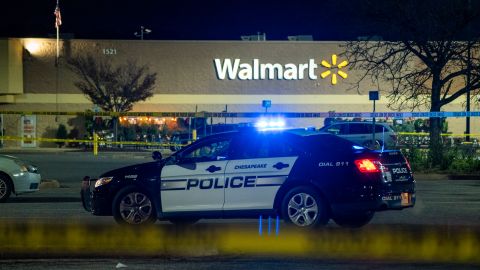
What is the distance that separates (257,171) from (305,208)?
90cm

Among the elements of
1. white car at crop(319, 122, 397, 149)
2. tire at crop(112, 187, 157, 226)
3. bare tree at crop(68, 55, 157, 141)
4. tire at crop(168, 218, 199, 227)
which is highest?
bare tree at crop(68, 55, 157, 141)

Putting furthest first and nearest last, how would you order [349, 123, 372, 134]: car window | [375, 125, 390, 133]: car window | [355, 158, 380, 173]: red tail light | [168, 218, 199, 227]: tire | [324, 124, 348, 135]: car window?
[375, 125, 390, 133]: car window < [349, 123, 372, 134]: car window < [324, 124, 348, 135]: car window < [168, 218, 199, 227]: tire < [355, 158, 380, 173]: red tail light

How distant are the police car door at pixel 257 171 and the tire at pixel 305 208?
26cm

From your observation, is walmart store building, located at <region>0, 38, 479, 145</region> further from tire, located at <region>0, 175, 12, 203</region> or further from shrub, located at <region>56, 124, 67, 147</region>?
tire, located at <region>0, 175, 12, 203</region>

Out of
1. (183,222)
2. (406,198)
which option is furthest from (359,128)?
(406,198)

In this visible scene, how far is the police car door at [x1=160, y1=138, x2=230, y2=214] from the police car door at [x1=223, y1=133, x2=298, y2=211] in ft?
0.49

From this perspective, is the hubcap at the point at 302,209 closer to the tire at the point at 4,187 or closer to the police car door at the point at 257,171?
the police car door at the point at 257,171

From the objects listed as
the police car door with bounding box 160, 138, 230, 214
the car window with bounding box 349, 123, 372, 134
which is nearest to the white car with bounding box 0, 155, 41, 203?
the police car door with bounding box 160, 138, 230, 214

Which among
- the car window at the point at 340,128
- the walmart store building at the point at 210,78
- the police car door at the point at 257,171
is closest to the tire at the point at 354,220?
the police car door at the point at 257,171

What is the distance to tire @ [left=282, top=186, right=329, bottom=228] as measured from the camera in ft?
39.1

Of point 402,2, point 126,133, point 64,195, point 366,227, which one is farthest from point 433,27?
point 126,133

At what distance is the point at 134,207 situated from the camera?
12.6 m

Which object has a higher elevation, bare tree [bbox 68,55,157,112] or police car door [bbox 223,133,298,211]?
bare tree [bbox 68,55,157,112]

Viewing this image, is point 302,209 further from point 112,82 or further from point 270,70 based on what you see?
point 270,70
